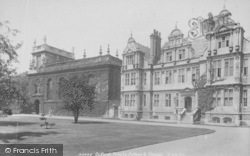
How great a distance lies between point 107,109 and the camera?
37.2m

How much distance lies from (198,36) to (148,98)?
11.5 meters

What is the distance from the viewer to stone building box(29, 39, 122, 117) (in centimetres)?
3812

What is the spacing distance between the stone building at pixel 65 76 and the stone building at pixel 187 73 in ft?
10.4

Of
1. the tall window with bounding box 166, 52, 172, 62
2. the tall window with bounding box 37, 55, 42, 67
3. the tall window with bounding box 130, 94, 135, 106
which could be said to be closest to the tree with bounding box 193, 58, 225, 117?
the tall window with bounding box 166, 52, 172, 62

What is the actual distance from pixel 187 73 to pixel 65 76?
25126 mm

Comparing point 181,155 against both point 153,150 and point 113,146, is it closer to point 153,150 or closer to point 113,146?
point 153,150

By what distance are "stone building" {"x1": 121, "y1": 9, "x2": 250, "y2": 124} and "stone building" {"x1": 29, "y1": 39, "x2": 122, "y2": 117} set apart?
A: 3182 millimetres

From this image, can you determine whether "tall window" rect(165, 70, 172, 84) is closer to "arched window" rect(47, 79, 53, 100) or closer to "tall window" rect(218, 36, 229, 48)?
"tall window" rect(218, 36, 229, 48)

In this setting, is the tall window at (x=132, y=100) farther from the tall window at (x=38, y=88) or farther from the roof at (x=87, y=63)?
the tall window at (x=38, y=88)

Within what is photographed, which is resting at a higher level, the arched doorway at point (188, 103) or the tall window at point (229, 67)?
the tall window at point (229, 67)

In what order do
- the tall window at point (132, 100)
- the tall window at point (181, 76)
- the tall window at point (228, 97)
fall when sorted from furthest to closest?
the tall window at point (132, 100) → the tall window at point (181, 76) → the tall window at point (228, 97)

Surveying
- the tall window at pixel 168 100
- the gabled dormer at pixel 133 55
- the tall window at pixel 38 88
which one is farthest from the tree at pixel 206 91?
the tall window at pixel 38 88

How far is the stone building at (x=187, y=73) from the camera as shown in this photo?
24812 millimetres

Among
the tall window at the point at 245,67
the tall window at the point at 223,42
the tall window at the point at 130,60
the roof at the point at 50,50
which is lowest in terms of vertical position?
the tall window at the point at 245,67
